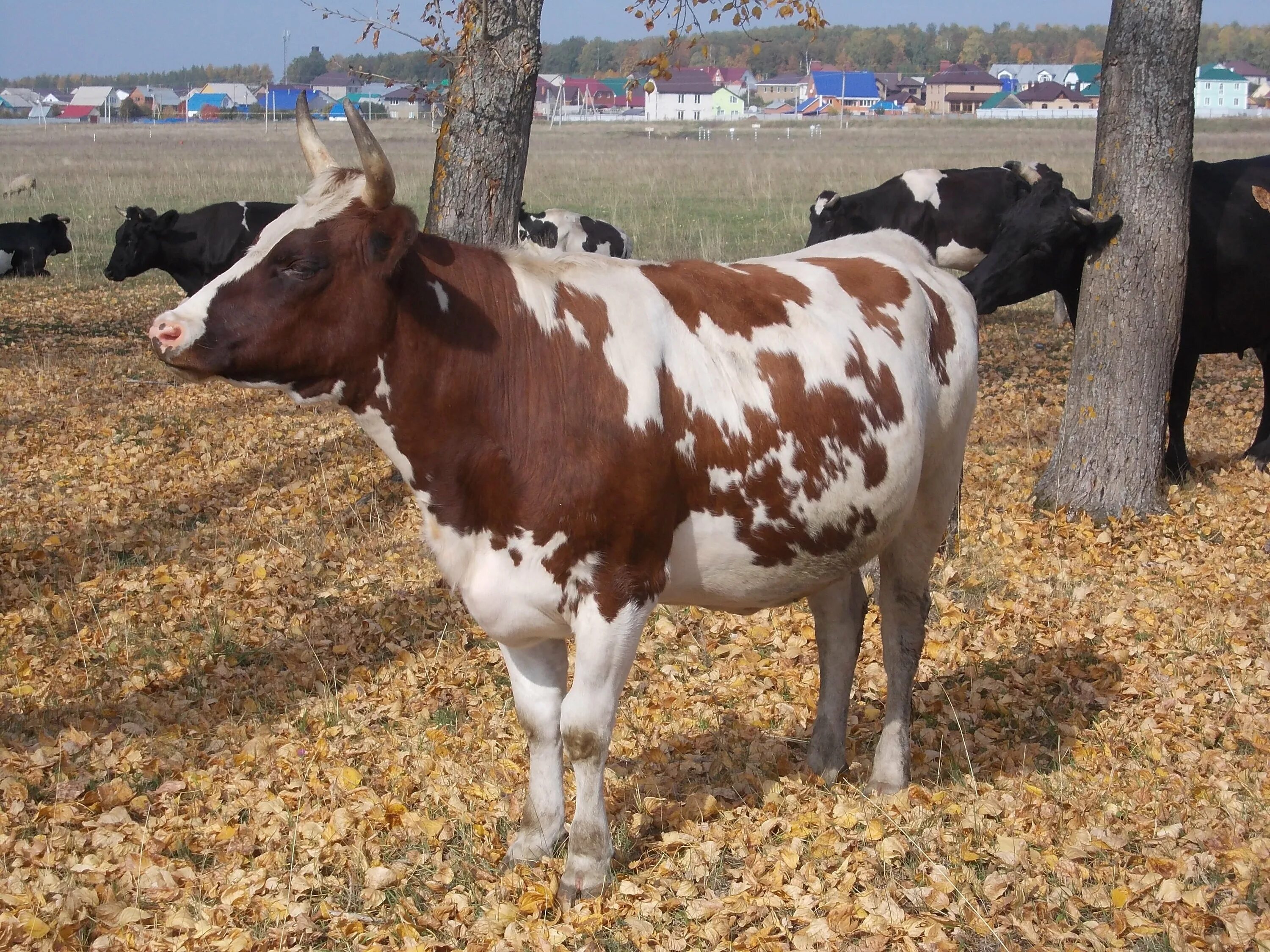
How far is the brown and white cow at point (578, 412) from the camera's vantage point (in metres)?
3.93

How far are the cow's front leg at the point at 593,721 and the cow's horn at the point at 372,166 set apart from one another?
1.45 meters

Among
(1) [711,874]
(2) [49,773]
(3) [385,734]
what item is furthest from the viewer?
(3) [385,734]

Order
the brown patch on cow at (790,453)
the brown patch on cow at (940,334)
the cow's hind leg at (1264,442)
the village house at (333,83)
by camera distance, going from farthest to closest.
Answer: the village house at (333,83)
the cow's hind leg at (1264,442)
the brown patch on cow at (940,334)
the brown patch on cow at (790,453)

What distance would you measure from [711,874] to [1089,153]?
46860 mm

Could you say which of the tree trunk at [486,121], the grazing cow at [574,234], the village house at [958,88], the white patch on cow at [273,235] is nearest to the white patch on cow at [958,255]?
the grazing cow at [574,234]

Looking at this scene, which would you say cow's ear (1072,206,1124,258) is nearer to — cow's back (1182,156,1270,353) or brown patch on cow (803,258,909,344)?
cow's back (1182,156,1270,353)

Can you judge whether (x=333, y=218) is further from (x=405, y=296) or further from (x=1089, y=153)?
(x=1089, y=153)

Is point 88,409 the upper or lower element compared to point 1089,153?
lower

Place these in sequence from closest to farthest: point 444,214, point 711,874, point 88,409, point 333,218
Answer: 1. point 333,218
2. point 711,874
3. point 444,214
4. point 88,409

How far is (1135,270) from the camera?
27.5 feet

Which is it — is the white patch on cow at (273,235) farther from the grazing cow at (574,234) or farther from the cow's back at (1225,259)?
the grazing cow at (574,234)

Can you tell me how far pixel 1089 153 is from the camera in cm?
4653

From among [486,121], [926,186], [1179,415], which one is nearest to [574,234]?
[926,186]

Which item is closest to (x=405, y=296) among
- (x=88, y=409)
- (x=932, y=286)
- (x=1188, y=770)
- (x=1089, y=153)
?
(x=932, y=286)
